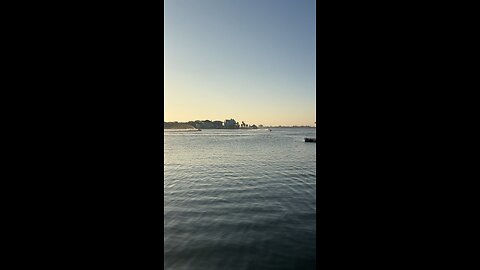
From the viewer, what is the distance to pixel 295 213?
1116 centimetres
